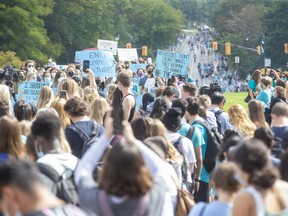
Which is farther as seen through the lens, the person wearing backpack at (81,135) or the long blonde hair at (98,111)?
the long blonde hair at (98,111)

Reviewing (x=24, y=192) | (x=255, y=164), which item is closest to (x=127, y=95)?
(x=255, y=164)

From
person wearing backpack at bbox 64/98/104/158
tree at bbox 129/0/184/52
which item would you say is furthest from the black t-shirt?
tree at bbox 129/0/184/52

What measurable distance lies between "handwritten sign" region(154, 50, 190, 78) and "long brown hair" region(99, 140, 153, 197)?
Answer: 13.3 m

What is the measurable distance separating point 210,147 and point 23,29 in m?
61.0

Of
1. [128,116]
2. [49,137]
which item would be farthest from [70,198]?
[128,116]

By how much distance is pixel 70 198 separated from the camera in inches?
264

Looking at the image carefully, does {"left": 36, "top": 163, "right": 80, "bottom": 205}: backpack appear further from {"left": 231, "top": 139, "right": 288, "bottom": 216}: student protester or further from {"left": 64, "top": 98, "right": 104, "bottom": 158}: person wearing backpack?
{"left": 64, "top": 98, "right": 104, "bottom": 158}: person wearing backpack

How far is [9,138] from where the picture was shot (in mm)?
6957

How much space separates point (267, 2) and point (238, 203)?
130m

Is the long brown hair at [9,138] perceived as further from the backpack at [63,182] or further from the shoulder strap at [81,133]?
the shoulder strap at [81,133]

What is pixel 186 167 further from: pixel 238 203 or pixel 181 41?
pixel 181 41

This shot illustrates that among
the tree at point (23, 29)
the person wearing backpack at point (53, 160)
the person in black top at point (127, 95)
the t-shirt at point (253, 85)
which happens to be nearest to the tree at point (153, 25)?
the tree at point (23, 29)

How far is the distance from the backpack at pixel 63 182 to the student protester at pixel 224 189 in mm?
1220

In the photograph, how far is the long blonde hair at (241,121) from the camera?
9867 mm
